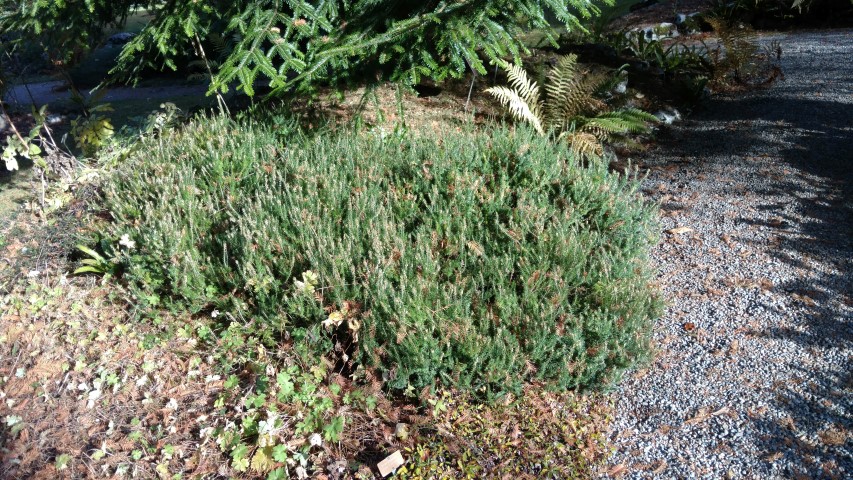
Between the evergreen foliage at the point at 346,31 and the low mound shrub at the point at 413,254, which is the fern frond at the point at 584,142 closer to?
the low mound shrub at the point at 413,254

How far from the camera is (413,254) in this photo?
343 centimetres

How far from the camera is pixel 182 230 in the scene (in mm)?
3738

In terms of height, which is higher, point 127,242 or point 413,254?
point 413,254

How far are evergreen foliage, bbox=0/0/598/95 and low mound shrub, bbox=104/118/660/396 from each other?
1.98 feet

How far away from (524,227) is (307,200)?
141 cm

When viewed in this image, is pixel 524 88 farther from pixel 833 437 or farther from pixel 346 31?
pixel 833 437

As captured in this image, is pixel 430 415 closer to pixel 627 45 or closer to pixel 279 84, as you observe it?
pixel 279 84

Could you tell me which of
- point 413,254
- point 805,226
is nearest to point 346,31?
point 413,254

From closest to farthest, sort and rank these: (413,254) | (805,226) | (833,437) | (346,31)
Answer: (833,437) → (413,254) → (805,226) → (346,31)

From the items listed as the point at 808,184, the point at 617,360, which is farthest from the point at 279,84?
the point at 808,184

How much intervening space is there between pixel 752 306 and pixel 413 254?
2.22m

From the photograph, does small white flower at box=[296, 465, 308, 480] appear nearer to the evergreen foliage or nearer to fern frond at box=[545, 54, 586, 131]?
the evergreen foliage

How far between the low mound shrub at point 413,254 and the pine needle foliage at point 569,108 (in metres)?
1.49

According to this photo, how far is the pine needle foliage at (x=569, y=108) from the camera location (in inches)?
230
